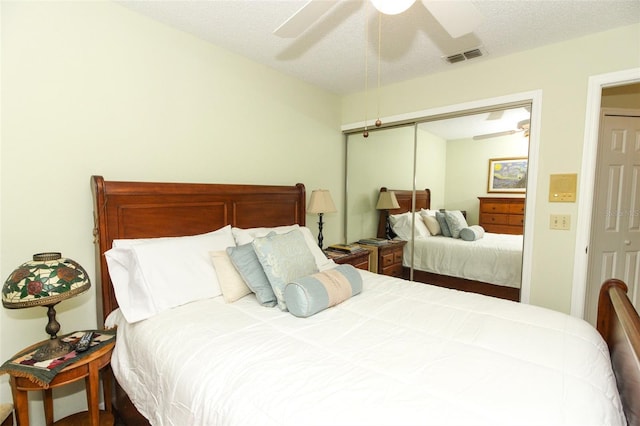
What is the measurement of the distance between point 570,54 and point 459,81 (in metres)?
0.77

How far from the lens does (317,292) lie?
1590mm

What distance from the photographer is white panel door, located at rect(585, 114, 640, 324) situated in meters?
2.82

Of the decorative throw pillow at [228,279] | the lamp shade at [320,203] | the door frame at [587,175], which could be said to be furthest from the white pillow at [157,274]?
the door frame at [587,175]

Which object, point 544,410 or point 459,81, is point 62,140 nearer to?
point 544,410

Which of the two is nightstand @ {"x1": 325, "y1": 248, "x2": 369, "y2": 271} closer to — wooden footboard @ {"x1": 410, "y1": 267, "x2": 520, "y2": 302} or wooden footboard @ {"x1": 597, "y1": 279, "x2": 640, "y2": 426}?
wooden footboard @ {"x1": 410, "y1": 267, "x2": 520, "y2": 302}

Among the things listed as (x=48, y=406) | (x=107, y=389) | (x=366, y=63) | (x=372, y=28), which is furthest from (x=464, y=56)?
(x=48, y=406)

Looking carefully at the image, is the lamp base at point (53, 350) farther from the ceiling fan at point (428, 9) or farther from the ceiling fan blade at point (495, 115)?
the ceiling fan blade at point (495, 115)

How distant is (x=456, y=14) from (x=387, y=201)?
6.90 ft

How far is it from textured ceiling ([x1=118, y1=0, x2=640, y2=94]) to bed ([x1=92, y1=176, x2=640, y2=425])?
118 cm

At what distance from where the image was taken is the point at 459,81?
273 cm

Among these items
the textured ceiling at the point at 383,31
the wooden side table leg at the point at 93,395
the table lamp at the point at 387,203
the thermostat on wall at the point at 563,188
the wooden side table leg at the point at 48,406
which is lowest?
the wooden side table leg at the point at 48,406

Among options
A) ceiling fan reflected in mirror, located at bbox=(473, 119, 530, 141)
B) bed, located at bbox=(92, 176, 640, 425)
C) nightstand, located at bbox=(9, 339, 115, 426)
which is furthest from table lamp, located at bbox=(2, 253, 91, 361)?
ceiling fan reflected in mirror, located at bbox=(473, 119, 530, 141)

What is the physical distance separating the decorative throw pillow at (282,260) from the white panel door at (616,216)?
9.19 feet

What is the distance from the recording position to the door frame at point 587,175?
2100mm
